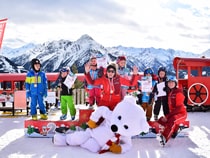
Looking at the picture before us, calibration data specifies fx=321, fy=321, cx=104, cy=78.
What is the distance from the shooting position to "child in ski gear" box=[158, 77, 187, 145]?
19.9 feet

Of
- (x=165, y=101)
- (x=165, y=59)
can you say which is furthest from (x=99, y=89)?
(x=165, y=59)

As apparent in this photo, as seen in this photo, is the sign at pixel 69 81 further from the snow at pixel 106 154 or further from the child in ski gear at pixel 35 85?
the snow at pixel 106 154

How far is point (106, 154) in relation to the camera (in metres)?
5.38

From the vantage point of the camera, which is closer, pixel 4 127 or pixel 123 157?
pixel 123 157

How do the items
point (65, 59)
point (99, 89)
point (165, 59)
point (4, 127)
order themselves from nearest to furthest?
point (99, 89) → point (4, 127) → point (65, 59) → point (165, 59)

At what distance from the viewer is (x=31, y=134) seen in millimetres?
6832

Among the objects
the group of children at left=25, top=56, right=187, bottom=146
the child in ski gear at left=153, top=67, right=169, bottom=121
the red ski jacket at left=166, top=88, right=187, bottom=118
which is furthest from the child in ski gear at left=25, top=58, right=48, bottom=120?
the red ski jacket at left=166, top=88, right=187, bottom=118

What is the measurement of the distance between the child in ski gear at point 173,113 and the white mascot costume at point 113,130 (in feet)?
2.72

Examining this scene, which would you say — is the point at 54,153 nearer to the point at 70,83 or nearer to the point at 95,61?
the point at 70,83

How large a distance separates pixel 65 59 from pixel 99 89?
10674 centimetres

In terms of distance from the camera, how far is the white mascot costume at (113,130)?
5.26 m

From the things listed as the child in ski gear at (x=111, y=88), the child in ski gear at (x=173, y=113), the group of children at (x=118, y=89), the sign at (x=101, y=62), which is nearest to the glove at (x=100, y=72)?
the group of children at (x=118, y=89)

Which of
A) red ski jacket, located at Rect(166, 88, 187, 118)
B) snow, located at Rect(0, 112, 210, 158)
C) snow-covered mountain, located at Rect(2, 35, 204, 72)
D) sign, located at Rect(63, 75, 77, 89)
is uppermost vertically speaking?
snow-covered mountain, located at Rect(2, 35, 204, 72)

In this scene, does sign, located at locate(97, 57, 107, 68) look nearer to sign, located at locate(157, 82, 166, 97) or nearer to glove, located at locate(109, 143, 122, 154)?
sign, located at locate(157, 82, 166, 97)
